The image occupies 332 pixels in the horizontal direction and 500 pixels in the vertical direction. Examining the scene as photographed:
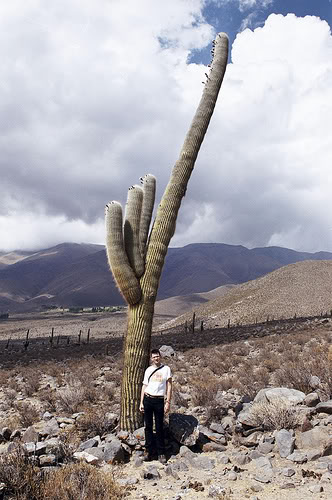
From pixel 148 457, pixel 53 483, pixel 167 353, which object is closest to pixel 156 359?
pixel 148 457

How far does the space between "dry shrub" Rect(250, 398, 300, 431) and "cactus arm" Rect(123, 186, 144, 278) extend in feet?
10.8

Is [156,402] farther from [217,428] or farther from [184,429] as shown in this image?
[217,428]

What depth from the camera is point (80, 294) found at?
191750 millimetres

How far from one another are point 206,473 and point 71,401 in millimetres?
5032

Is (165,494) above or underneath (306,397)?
underneath

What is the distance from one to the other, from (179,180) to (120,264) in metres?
2.21

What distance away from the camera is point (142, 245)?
24.5 feet

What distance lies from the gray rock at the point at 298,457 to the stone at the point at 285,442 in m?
0.09

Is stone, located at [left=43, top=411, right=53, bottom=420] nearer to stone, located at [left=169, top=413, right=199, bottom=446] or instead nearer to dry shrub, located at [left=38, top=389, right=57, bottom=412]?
dry shrub, located at [left=38, top=389, right=57, bottom=412]

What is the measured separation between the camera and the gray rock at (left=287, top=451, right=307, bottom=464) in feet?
16.9

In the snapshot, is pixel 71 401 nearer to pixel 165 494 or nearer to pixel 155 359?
pixel 155 359

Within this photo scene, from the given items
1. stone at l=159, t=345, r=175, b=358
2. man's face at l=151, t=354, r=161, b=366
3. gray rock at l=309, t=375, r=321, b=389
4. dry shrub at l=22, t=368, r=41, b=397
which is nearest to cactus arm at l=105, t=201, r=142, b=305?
man's face at l=151, t=354, r=161, b=366

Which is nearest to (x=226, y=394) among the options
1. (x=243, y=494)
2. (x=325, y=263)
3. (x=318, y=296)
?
(x=243, y=494)

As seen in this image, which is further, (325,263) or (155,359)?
(325,263)
